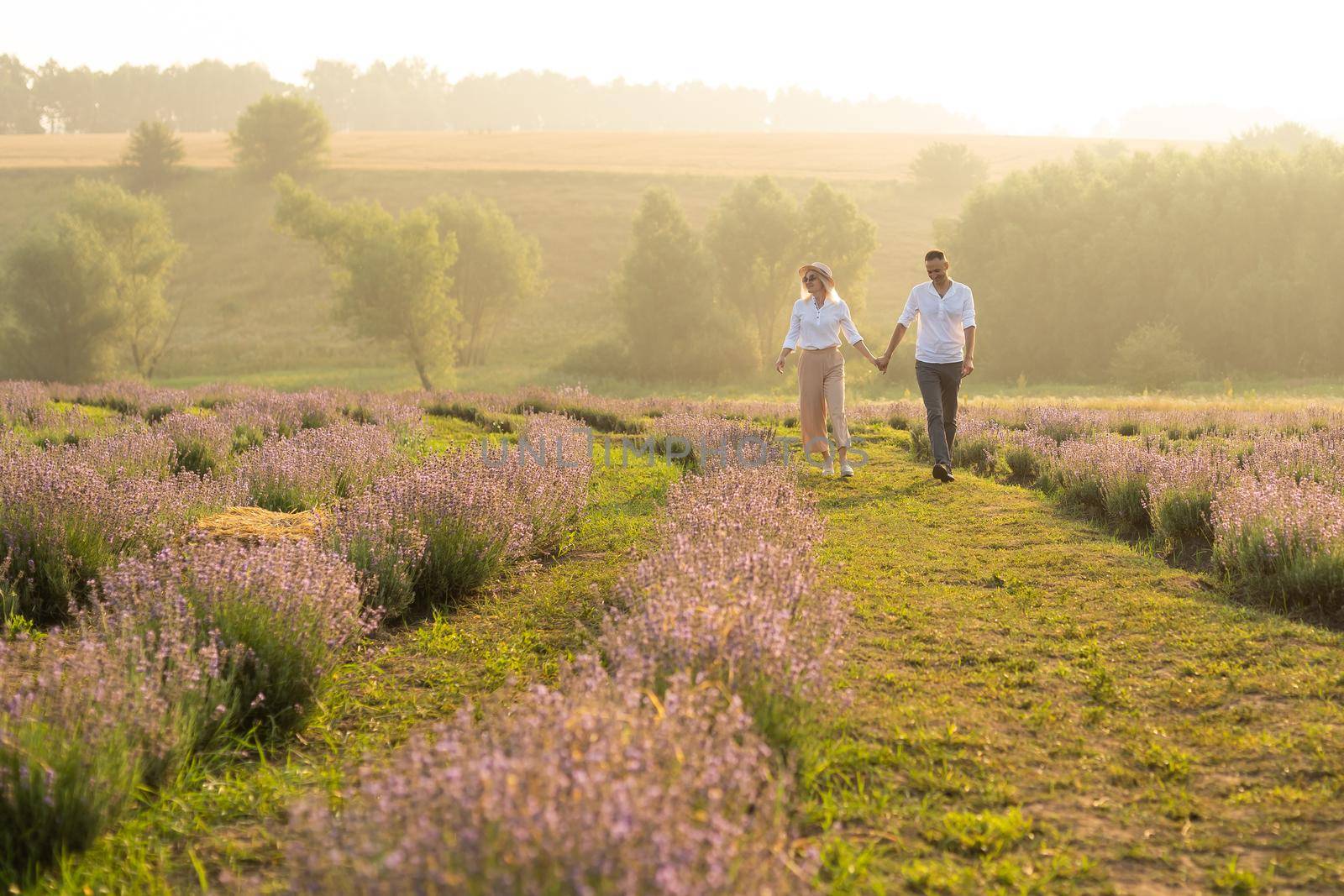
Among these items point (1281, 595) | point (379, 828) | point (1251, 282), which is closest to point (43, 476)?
point (379, 828)

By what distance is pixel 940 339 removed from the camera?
939 cm

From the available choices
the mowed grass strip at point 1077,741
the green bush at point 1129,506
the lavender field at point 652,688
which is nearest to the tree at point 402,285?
the lavender field at point 652,688

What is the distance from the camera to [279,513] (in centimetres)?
607

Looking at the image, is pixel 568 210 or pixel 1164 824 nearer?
pixel 1164 824

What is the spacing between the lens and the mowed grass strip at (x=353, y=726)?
272 centimetres

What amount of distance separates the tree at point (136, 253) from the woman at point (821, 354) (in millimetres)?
38173

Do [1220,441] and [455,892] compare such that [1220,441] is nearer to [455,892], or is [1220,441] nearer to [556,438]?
[556,438]

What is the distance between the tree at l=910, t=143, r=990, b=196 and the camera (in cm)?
7762

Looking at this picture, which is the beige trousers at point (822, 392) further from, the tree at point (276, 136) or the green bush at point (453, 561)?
the tree at point (276, 136)

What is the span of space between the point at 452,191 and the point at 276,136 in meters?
13.0

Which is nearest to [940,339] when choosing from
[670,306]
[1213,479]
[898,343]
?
[898,343]

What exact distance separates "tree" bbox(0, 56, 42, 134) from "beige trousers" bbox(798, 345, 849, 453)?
503ft

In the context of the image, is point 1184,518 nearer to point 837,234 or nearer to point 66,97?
point 837,234

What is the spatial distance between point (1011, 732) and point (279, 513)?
15.2 feet
